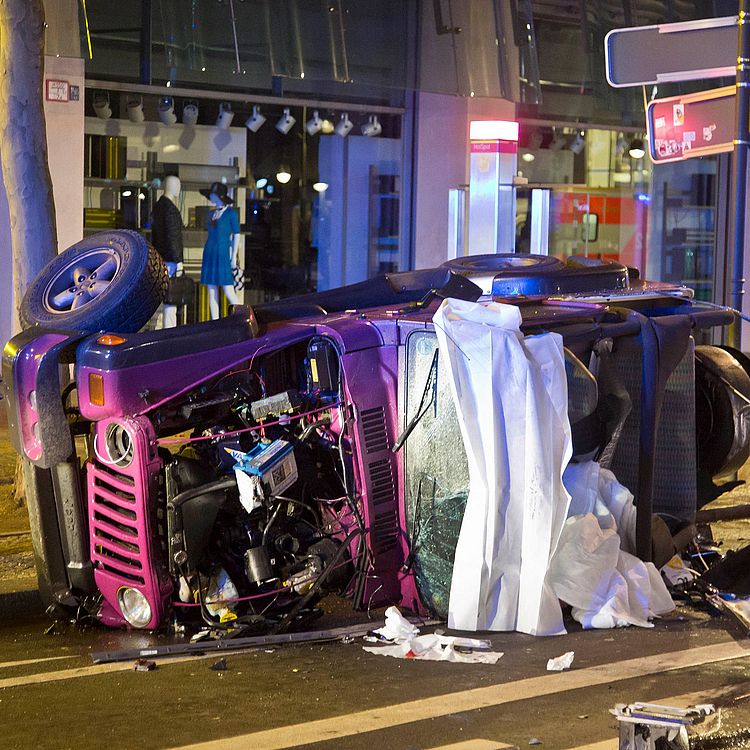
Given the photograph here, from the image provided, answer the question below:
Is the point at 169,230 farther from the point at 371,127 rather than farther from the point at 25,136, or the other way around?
the point at 25,136

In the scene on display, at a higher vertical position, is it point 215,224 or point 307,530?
point 215,224

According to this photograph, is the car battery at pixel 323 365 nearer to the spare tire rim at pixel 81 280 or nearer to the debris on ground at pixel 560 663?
the spare tire rim at pixel 81 280

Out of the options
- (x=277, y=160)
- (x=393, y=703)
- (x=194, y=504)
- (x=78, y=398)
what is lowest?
(x=393, y=703)

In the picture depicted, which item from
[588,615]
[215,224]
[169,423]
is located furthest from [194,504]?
[215,224]

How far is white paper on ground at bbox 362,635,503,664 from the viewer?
570 centimetres

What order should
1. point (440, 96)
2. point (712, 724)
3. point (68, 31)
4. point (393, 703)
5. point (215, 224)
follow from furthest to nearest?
1. point (440, 96)
2. point (215, 224)
3. point (68, 31)
4. point (393, 703)
5. point (712, 724)

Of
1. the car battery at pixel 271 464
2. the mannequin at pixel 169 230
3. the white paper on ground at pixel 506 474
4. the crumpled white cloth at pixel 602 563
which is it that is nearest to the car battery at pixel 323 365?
the car battery at pixel 271 464

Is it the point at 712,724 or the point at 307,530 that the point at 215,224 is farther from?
the point at 712,724

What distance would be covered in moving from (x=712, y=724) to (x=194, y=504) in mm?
2412

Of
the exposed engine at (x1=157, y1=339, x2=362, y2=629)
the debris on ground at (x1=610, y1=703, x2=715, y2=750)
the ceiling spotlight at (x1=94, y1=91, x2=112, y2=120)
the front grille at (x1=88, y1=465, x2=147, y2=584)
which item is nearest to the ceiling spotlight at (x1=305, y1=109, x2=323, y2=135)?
the ceiling spotlight at (x1=94, y1=91, x2=112, y2=120)

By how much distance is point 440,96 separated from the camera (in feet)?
54.2

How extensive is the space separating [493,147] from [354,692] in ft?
36.9

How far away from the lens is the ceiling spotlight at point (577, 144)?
1806cm

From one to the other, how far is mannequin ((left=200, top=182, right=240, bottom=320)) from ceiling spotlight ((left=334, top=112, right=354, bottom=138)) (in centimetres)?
172
